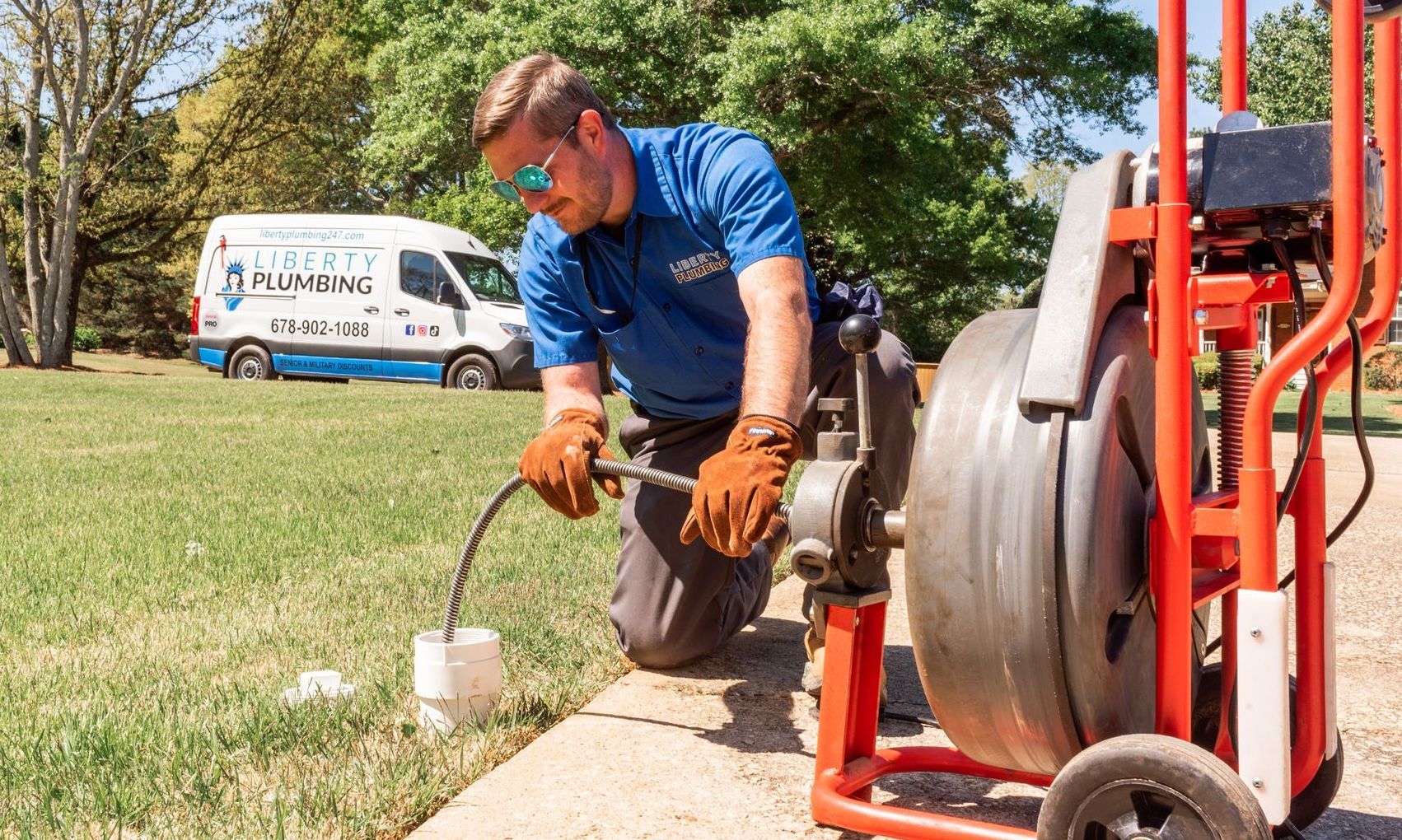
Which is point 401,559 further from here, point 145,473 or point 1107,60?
point 1107,60

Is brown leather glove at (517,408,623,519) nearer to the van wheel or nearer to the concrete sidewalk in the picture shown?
the concrete sidewalk

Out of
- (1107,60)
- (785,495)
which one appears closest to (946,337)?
(1107,60)

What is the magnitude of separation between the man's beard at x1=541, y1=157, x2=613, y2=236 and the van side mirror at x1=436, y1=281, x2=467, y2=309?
1486cm

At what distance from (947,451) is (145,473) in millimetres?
6256

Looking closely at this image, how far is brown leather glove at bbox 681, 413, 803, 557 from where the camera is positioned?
233 centimetres

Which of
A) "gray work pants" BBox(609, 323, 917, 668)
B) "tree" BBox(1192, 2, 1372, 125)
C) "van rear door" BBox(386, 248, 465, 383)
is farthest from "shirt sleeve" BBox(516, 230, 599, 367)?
"tree" BBox(1192, 2, 1372, 125)

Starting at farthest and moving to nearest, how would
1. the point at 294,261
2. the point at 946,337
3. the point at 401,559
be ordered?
the point at 946,337, the point at 294,261, the point at 401,559

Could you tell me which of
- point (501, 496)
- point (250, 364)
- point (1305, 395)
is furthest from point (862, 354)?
point (250, 364)

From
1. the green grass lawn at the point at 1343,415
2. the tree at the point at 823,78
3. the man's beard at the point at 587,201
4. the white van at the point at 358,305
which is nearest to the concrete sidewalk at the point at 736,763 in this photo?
the man's beard at the point at 587,201

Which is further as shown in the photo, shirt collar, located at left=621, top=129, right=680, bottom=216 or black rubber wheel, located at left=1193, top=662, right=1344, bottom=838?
shirt collar, located at left=621, top=129, right=680, bottom=216

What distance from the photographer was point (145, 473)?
7.03m

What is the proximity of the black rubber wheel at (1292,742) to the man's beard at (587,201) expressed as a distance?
1778mm

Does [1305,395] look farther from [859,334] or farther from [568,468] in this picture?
[568,468]

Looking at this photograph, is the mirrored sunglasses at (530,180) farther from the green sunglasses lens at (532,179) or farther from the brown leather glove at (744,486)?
the brown leather glove at (744,486)
